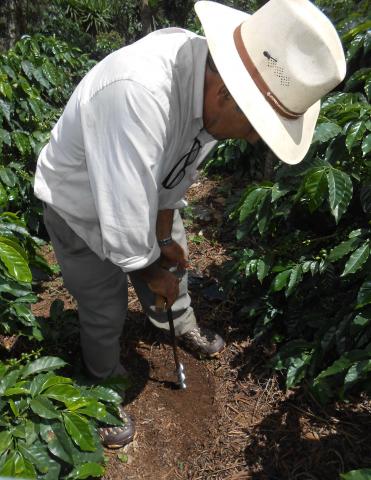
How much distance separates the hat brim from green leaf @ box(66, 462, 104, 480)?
1293 millimetres

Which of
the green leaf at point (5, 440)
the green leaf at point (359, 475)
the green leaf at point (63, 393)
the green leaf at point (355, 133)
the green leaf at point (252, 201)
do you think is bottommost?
the green leaf at point (359, 475)

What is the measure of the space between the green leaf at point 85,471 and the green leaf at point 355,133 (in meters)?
1.65

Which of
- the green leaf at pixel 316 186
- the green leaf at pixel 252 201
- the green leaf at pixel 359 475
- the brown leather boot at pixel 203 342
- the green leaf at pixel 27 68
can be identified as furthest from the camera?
the green leaf at pixel 27 68

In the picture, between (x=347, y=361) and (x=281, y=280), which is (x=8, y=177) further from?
(x=347, y=361)

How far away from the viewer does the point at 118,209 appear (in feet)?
4.98

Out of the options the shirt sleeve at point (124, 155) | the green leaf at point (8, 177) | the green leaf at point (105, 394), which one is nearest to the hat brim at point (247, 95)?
the shirt sleeve at point (124, 155)

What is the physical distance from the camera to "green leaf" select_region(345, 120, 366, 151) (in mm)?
2086

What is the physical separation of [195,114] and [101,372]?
4.38 ft

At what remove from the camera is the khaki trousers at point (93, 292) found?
6.57 feet

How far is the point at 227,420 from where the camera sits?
2387mm

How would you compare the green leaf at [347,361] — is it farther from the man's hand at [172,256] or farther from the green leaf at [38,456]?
the green leaf at [38,456]

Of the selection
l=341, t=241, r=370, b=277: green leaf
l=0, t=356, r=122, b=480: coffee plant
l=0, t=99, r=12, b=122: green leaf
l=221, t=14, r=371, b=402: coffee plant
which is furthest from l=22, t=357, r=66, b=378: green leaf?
l=0, t=99, r=12, b=122: green leaf

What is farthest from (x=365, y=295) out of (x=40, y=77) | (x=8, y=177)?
(x=40, y=77)

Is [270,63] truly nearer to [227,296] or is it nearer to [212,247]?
[227,296]
